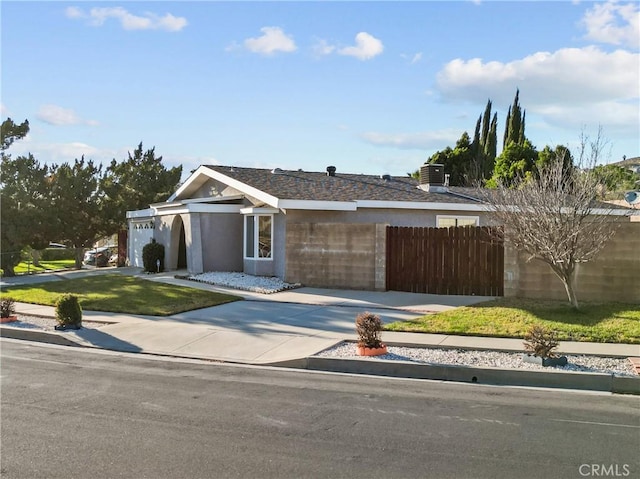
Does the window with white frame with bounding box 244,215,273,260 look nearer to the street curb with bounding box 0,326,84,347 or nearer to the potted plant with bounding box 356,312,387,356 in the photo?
the street curb with bounding box 0,326,84,347

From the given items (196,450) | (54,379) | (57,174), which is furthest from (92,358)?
(57,174)

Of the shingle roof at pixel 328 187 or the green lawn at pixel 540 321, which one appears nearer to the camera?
the green lawn at pixel 540 321

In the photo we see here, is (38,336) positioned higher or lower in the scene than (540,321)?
lower

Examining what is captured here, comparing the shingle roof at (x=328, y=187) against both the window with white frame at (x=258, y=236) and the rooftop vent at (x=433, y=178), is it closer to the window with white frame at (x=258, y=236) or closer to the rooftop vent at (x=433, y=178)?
the rooftop vent at (x=433, y=178)

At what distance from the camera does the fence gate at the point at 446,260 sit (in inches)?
631

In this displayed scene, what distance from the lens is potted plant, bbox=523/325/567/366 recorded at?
904 centimetres

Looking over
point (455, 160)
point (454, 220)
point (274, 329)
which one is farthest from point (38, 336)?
point (455, 160)

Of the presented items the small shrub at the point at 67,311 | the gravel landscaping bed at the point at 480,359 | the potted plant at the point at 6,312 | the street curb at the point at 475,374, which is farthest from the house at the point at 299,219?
the street curb at the point at 475,374

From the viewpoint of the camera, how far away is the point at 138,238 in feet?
94.7

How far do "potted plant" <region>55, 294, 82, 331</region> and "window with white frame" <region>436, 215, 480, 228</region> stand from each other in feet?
44.3

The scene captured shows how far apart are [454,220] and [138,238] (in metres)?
15.1

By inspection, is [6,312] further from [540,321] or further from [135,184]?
[135,184]

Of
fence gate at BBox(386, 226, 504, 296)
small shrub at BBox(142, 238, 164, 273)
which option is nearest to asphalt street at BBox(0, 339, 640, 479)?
fence gate at BBox(386, 226, 504, 296)

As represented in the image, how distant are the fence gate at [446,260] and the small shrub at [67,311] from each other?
871cm
